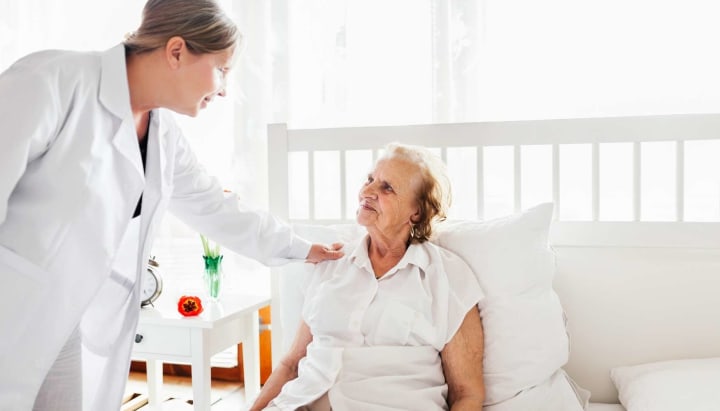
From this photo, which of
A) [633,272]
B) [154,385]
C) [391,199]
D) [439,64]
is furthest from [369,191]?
[154,385]

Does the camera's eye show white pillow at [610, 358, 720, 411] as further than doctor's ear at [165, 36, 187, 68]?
Yes

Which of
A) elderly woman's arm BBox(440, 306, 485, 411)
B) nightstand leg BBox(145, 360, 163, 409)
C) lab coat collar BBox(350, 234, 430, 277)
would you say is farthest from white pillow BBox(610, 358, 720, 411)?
nightstand leg BBox(145, 360, 163, 409)

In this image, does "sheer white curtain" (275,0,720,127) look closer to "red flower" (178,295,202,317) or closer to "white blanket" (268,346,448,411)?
"red flower" (178,295,202,317)

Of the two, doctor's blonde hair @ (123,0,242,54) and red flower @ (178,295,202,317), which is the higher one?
doctor's blonde hair @ (123,0,242,54)

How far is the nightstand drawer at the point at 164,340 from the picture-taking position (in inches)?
83.7

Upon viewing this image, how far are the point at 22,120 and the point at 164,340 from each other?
1.17 metres

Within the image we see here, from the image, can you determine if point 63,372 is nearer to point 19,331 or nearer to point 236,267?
point 19,331

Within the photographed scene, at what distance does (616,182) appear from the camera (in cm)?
237

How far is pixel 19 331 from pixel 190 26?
664mm

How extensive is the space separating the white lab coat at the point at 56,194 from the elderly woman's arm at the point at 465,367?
81 centimetres

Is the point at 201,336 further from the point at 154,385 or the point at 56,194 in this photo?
the point at 56,194

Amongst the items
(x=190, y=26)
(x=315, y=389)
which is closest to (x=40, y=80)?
(x=190, y=26)

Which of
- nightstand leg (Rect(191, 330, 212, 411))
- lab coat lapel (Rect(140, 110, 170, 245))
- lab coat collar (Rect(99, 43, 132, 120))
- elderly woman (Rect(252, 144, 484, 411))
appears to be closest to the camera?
lab coat collar (Rect(99, 43, 132, 120))

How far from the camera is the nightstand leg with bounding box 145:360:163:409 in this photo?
2598mm
